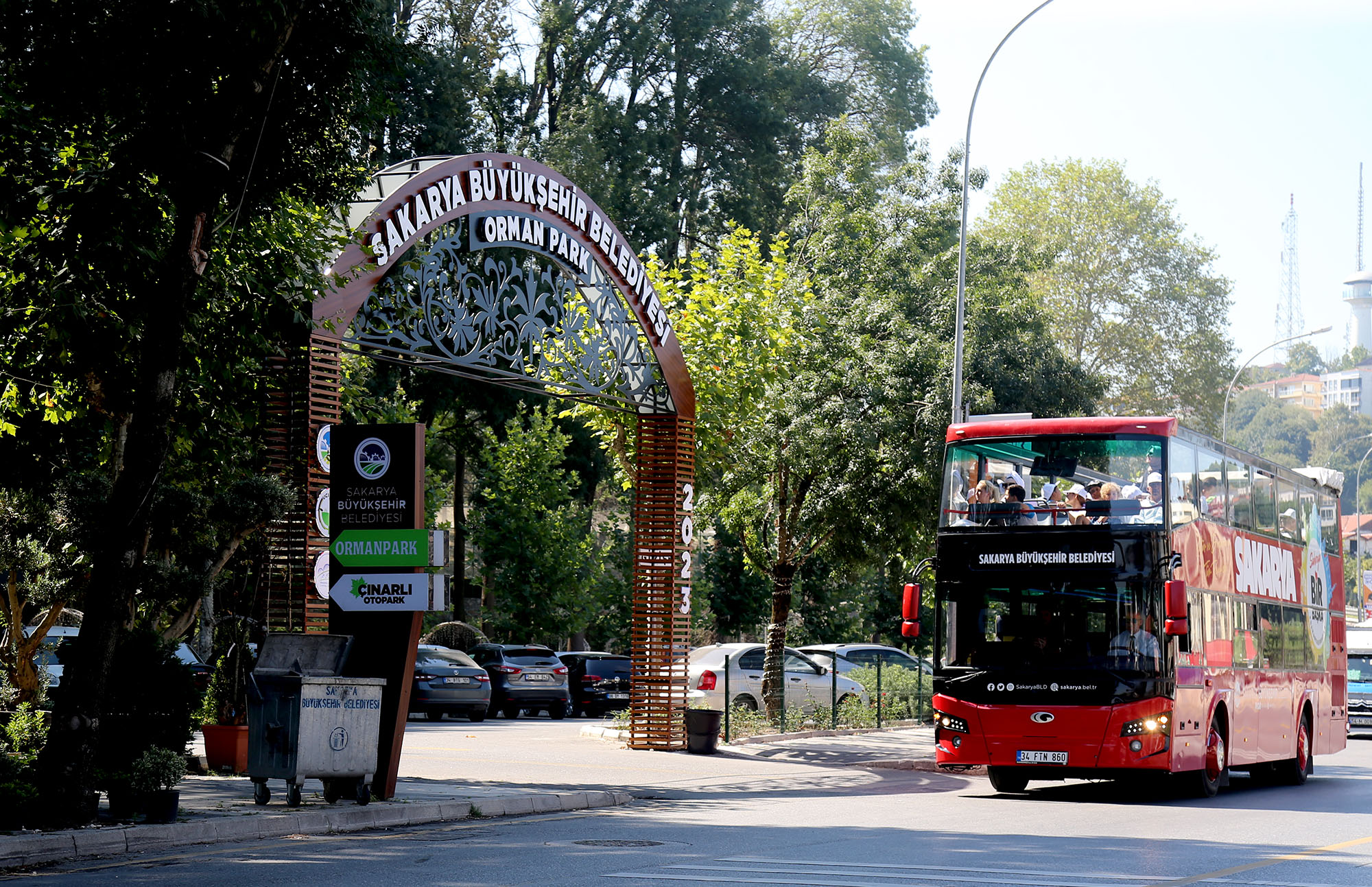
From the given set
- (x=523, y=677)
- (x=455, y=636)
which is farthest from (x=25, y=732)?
(x=455, y=636)

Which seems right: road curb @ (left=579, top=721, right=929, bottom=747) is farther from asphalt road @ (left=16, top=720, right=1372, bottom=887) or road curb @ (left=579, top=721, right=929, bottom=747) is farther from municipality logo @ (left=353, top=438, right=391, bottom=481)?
municipality logo @ (left=353, top=438, right=391, bottom=481)

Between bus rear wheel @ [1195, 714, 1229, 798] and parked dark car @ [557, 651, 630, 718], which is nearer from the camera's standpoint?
bus rear wheel @ [1195, 714, 1229, 798]

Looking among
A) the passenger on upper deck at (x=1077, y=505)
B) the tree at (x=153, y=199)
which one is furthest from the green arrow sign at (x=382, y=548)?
the passenger on upper deck at (x=1077, y=505)

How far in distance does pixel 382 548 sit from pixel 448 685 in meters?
16.4

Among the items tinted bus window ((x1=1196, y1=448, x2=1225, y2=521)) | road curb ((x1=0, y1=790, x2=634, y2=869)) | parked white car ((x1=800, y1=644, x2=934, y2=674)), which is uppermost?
tinted bus window ((x1=1196, y1=448, x2=1225, y2=521))

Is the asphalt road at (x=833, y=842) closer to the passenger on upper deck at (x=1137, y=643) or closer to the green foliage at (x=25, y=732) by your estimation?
the passenger on upper deck at (x=1137, y=643)

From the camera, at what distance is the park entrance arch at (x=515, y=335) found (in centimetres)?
1550

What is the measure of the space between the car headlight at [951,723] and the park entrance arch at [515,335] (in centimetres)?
543

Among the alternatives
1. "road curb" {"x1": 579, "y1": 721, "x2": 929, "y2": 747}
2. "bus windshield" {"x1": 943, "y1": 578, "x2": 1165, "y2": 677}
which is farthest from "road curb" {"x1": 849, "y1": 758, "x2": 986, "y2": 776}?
"bus windshield" {"x1": 943, "y1": 578, "x2": 1165, "y2": 677}

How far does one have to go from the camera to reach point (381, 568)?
554 inches

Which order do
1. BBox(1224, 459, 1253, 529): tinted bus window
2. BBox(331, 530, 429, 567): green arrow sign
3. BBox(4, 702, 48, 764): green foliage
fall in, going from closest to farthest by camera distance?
BBox(331, 530, 429, 567): green arrow sign, BBox(4, 702, 48, 764): green foliage, BBox(1224, 459, 1253, 529): tinted bus window

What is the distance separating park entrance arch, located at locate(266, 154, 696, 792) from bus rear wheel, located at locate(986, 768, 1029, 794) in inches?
215

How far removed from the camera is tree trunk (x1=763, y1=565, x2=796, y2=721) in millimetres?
26734

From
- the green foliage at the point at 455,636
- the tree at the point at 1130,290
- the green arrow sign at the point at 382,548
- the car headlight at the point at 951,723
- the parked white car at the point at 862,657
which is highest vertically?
the tree at the point at 1130,290
